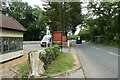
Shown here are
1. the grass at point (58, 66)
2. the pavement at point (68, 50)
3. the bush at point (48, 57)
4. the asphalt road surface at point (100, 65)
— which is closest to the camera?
the pavement at point (68, 50)

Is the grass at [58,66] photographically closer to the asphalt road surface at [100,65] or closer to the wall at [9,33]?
the asphalt road surface at [100,65]

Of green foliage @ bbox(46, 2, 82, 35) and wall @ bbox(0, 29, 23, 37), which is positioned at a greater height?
green foliage @ bbox(46, 2, 82, 35)

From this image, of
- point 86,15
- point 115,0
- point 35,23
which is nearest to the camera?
point 115,0

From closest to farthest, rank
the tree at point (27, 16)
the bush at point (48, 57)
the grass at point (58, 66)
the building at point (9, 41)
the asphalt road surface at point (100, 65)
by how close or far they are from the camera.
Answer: the asphalt road surface at point (100, 65)
the grass at point (58, 66)
the bush at point (48, 57)
the building at point (9, 41)
the tree at point (27, 16)

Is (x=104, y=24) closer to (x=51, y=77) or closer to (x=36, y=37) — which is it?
(x=36, y=37)

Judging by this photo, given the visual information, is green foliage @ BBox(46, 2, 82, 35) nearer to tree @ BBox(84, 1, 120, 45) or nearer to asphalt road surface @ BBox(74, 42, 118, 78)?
tree @ BBox(84, 1, 120, 45)

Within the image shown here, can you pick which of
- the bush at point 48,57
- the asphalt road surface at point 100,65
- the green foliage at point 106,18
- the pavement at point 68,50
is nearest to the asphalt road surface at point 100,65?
the asphalt road surface at point 100,65

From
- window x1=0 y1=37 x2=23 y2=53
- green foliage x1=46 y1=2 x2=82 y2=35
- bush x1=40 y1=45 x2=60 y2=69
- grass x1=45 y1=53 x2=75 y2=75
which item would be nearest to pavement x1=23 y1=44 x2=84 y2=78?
grass x1=45 y1=53 x2=75 y2=75

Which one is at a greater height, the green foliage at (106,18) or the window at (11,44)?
the green foliage at (106,18)

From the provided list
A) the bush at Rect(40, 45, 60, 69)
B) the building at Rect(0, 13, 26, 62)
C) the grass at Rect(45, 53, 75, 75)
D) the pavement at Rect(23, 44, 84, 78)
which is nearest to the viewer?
the pavement at Rect(23, 44, 84, 78)

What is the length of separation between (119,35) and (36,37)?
86.9ft

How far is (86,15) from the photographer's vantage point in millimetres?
60562

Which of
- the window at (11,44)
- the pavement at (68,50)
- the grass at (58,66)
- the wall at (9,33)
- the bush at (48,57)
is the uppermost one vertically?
the wall at (9,33)

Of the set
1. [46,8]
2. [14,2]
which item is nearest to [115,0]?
[46,8]
